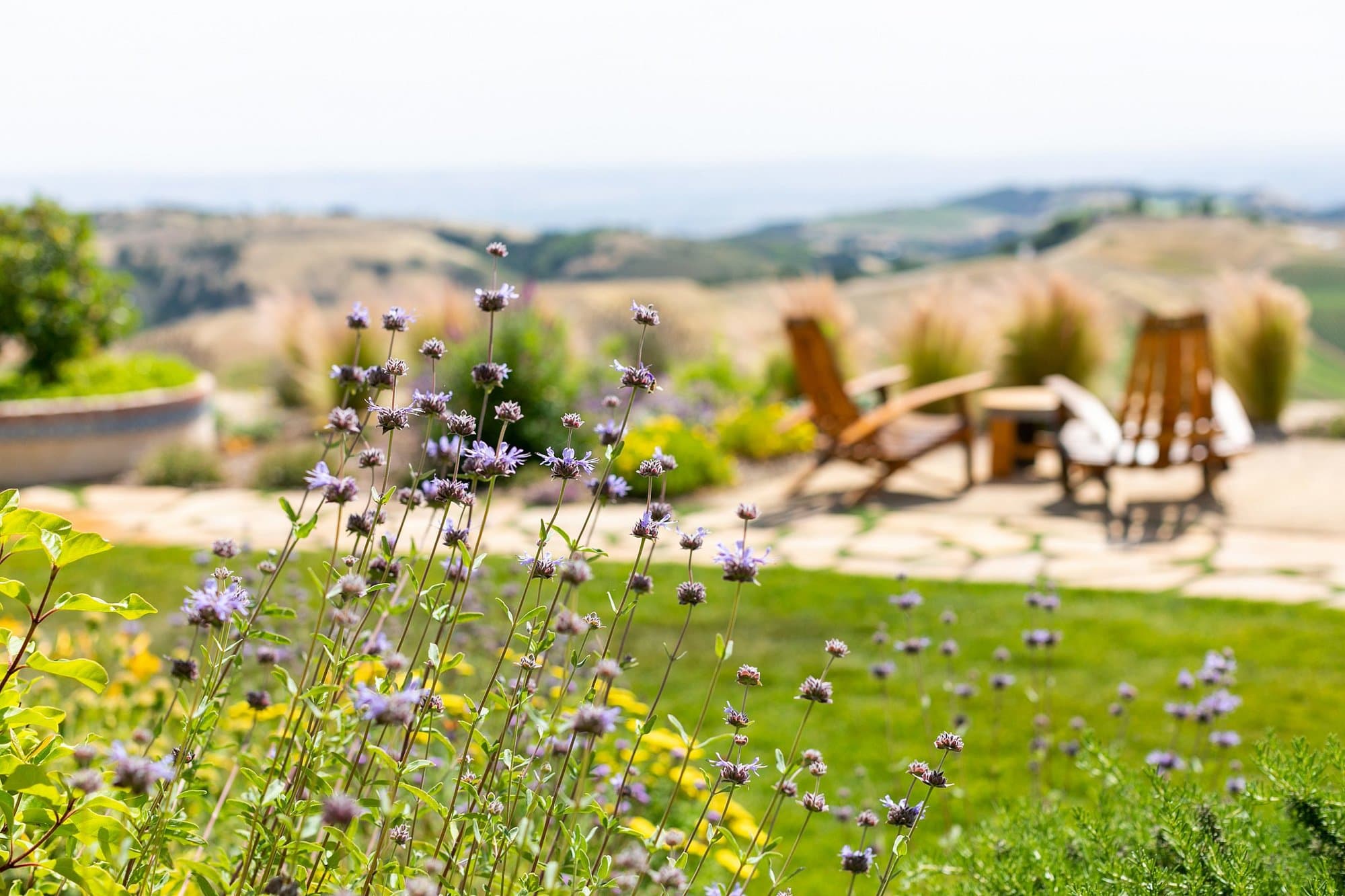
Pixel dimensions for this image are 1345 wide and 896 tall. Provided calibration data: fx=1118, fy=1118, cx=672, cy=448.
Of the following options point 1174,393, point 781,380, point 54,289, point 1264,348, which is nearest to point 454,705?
point 1174,393

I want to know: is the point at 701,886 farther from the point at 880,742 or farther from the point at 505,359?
the point at 505,359

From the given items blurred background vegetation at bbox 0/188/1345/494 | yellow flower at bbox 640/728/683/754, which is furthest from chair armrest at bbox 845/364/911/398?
yellow flower at bbox 640/728/683/754

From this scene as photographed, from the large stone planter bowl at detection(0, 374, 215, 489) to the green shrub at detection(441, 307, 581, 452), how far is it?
91.4 inches

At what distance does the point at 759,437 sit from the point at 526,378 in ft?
6.02

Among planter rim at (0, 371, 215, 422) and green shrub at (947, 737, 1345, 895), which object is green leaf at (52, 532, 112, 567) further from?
planter rim at (0, 371, 215, 422)

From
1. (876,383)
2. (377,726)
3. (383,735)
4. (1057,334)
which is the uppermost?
(383,735)

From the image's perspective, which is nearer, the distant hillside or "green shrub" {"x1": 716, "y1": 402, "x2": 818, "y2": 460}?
"green shrub" {"x1": 716, "y1": 402, "x2": 818, "y2": 460}

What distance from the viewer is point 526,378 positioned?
8391mm

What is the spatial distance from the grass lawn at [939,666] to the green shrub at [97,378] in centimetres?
384

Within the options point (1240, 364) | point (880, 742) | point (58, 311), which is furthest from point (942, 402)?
point (58, 311)

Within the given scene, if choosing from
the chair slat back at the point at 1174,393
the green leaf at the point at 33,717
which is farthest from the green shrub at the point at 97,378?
the green leaf at the point at 33,717

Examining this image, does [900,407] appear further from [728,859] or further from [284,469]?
[728,859]

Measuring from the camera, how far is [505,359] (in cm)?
838

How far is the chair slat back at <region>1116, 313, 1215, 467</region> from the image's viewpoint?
21.5 feet
